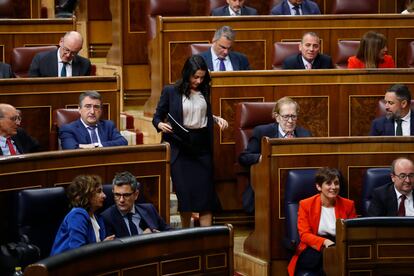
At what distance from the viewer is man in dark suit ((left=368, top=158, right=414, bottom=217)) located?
4637 mm

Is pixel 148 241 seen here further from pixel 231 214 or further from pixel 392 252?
pixel 231 214

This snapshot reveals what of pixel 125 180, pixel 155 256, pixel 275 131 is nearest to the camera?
pixel 155 256

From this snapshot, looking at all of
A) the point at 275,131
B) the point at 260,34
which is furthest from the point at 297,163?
the point at 260,34

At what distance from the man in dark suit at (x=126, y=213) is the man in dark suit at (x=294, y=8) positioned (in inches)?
105

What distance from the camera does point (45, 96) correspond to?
17.6 ft

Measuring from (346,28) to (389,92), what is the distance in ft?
4.40

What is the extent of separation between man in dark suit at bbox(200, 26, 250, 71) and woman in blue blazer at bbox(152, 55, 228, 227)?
58 centimetres

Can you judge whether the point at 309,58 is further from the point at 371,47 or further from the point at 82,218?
the point at 82,218

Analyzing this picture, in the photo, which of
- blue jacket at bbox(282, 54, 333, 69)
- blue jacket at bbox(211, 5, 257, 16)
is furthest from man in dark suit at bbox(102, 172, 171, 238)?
blue jacket at bbox(211, 5, 257, 16)

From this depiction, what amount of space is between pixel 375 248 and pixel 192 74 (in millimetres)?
1241

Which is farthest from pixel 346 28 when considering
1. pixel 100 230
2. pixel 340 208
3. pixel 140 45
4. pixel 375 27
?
pixel 100 230

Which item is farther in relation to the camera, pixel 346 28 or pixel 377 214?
pixel 346 28

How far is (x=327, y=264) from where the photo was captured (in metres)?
4.49

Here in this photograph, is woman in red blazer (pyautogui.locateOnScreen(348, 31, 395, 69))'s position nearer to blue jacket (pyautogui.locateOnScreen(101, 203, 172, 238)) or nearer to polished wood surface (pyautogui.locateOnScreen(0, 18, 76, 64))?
polished wood surface (pyautogui.locateOnScreen(0, 18, 76, 64))
